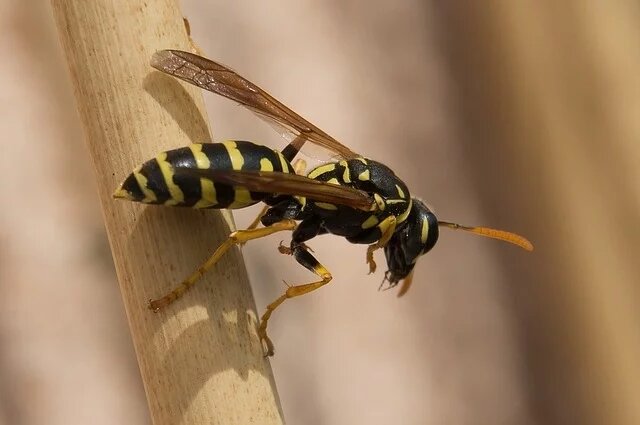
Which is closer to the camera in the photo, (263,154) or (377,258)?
(263,154)

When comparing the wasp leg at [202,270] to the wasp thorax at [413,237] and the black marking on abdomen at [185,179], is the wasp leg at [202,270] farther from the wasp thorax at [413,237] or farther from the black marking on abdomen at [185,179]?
the wasp thorax at [413,237]

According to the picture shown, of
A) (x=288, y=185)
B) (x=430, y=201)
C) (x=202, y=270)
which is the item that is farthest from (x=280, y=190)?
(x=430, y=201)

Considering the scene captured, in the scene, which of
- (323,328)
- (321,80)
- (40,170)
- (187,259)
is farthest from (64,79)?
(187,259)

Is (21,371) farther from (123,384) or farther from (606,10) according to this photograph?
(606,10)

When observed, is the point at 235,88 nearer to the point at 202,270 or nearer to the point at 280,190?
the point at 280,190

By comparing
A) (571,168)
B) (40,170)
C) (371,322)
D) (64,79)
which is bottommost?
(371,322)

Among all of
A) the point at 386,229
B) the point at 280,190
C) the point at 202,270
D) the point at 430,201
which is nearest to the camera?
the point at 202,270
